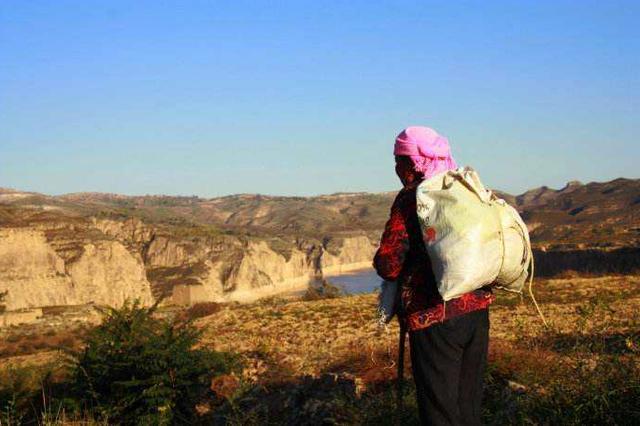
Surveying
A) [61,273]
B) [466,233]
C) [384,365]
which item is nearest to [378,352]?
[384,365]

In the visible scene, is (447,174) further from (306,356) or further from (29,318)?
(29,318)

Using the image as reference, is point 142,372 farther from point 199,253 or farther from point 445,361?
point 199,253

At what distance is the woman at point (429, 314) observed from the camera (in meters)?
3.77

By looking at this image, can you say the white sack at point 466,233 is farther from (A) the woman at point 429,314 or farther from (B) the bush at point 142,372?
(B) the bush at point 142,372

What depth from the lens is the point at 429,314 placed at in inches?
148

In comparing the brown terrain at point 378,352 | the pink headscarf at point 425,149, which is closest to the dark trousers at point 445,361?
the pink headscarf at point 425,149

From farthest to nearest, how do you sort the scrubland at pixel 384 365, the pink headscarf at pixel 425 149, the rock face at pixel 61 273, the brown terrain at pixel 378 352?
the rock face at pixel 61 273 < the brown terrain at pixel 378 352 < the scrubland at pixel 384 365 < the pink headscarf at pixel 425 149

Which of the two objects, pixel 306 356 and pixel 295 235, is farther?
pixel 295 235

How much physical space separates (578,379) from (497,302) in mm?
10201

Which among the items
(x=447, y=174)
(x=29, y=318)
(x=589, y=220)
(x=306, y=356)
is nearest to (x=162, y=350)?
(x=306, y=356)

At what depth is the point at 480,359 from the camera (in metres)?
3.96

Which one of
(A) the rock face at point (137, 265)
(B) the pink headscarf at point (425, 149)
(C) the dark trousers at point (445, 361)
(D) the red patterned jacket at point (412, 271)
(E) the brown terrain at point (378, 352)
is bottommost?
(A) the rock face at point (137, 265)

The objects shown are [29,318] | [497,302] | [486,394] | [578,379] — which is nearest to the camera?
[578,379]

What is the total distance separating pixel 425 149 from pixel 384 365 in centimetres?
Result: 462
